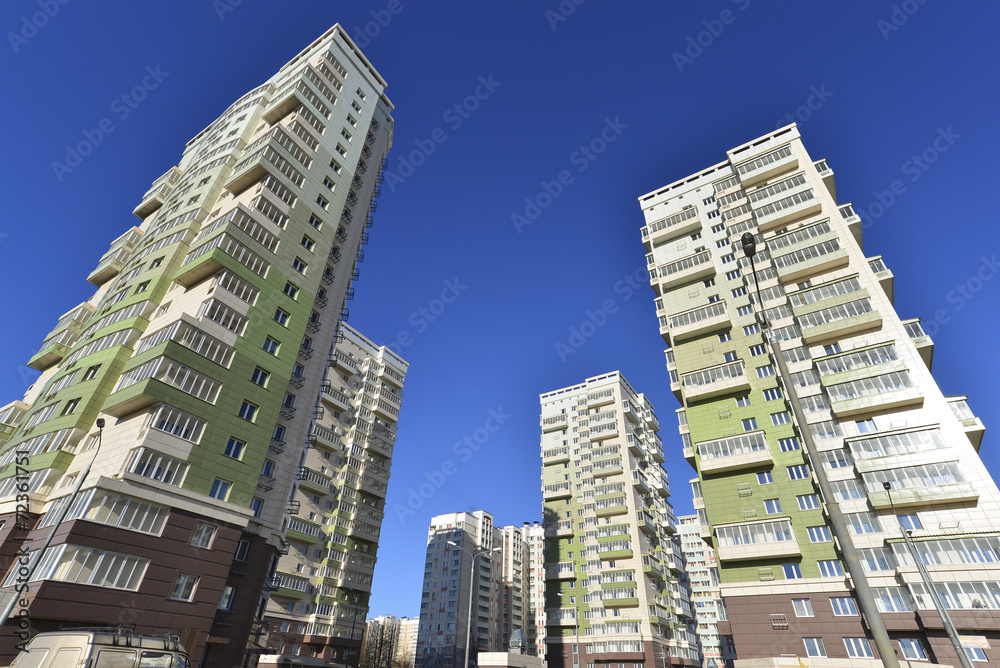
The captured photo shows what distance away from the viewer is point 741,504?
4347cm

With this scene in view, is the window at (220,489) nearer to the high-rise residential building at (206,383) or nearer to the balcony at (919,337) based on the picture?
the high-rise residential building at (206,383)

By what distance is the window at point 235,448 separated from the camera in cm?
3275

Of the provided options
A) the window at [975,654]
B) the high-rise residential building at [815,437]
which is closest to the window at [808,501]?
the high-rise residential building at [815,437]

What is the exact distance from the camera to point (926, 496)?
3475 centimetres

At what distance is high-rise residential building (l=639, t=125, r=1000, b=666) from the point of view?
1321 inches

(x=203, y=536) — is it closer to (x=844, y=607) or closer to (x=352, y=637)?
(x=352, y=637)

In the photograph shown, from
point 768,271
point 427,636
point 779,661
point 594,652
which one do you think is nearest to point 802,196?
point 768,271

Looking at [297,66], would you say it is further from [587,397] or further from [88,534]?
[587,397]

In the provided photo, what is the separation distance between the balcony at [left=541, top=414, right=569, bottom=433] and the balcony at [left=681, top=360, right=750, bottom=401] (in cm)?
4700

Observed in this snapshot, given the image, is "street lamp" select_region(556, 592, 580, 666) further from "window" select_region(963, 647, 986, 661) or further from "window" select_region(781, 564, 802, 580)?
"window" select_region(963, 647, 986, 661)

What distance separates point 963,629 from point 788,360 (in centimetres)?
2267

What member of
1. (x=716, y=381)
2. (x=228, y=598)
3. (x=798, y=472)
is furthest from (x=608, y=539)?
(x=228, y=598)

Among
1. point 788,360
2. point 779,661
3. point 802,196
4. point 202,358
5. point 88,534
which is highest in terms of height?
point 802,196

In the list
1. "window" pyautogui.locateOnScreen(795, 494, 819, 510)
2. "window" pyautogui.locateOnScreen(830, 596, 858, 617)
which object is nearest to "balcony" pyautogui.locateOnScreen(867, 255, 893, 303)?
"window" pyautogui.locateOnScreen(795, 494, 819, 510)
